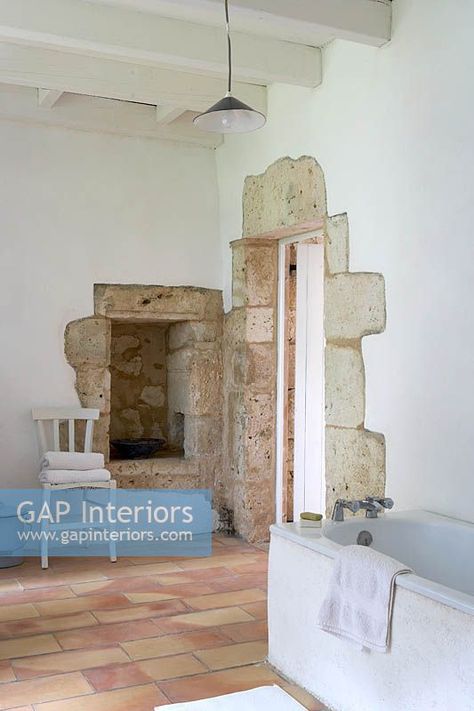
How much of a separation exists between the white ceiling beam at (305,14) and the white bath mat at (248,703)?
2698 millimetres

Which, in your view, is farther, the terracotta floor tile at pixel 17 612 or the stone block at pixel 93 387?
the stone block at pixel 93 387

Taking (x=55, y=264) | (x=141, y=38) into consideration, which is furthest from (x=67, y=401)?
(x=141, y=38)

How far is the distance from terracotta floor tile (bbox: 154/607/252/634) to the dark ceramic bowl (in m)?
1.82

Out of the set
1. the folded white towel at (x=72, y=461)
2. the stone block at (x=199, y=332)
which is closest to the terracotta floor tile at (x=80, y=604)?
the folded white towel at (x=72, y=461)

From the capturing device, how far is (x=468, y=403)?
335 cm

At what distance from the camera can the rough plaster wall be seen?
600 centimetres

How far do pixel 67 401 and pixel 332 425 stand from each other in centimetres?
185

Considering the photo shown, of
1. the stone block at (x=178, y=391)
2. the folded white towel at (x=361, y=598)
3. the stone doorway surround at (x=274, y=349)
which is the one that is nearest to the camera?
the folded white towel at (x=361, y=598)

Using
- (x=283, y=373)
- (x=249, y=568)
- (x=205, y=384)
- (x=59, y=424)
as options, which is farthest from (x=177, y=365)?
(x=249, y=568)

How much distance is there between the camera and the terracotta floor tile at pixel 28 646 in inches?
133

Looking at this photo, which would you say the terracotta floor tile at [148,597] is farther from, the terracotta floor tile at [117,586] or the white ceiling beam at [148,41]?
the white ceiling beam at [148,41]

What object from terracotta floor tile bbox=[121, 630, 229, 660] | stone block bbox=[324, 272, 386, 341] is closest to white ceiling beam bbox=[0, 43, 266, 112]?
stone block bbox=[324, 272, 386, 341]

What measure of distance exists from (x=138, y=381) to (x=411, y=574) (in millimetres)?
3740

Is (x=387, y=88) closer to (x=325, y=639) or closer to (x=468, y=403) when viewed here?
(x=468, y=403)
